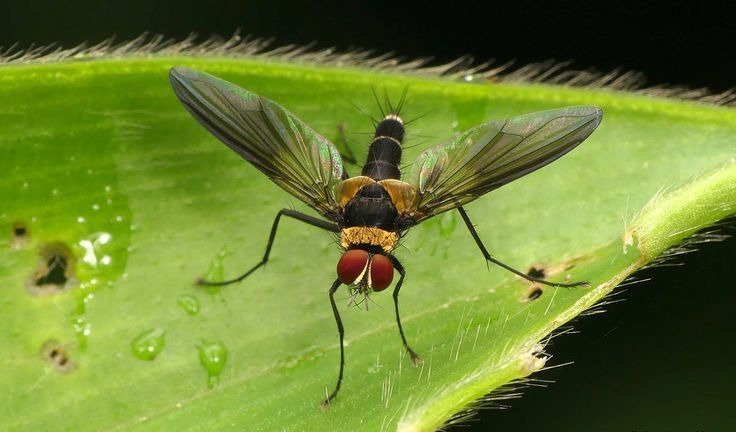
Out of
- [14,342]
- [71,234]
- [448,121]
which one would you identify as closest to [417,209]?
[448,121]

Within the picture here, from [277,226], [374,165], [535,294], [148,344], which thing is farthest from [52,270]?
[535,294]

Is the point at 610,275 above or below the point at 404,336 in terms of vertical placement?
above

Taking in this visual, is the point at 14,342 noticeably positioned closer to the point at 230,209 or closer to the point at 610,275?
the point at 230,209

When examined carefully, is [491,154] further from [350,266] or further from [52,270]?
[52,270]

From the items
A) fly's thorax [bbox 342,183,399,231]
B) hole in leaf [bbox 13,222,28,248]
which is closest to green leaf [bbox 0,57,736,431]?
hole in leaf [bbox 13,222,28,248]

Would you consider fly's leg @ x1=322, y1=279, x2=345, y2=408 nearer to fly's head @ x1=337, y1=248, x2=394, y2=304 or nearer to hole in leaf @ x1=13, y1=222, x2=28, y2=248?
fly's head @ x1=337, y1=248, x2=394, y2=304

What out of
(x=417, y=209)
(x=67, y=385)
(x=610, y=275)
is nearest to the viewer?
(x=610, y=275)

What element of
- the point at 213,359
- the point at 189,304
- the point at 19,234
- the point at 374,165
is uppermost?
the point at 374,165
